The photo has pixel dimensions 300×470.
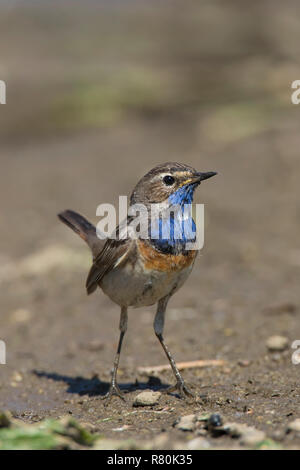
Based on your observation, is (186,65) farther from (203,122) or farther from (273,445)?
(273,445)

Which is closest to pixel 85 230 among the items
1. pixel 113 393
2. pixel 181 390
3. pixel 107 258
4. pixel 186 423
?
pixel 107 258

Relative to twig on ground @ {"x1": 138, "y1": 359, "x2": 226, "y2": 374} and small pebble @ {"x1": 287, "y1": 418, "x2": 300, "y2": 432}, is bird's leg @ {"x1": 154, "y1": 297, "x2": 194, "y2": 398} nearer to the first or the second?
twig on ground @ {"x1": 138, "y1": 359, "x2": 226, "y2": 374}

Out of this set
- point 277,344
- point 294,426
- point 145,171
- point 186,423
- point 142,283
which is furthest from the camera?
point 145,171

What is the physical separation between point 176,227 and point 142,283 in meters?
0.50

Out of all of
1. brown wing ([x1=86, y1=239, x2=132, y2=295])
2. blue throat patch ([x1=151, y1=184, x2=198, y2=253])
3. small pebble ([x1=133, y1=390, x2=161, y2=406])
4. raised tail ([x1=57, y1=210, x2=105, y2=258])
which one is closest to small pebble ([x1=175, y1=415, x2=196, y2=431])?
small pebble ([x1=133, y1=390, x2=161, y2=406])

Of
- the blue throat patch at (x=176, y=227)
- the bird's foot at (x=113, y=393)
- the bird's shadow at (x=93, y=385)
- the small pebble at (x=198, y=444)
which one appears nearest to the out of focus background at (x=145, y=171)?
the bird's shadow at (x=93, y=385)

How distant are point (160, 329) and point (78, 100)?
1020cm

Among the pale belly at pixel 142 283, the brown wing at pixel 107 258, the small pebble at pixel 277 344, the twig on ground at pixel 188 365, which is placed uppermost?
the brown wing at pixel 107 258

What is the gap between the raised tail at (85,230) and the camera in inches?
277

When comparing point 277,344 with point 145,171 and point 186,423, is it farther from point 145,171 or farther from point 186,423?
point 145,171

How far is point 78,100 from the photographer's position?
15.9 m

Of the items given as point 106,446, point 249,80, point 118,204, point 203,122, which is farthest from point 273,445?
point 249,80

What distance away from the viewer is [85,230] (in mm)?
7375

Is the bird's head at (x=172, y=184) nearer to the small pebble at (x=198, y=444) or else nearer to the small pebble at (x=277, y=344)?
the small pebble at (x=277, y=344)
